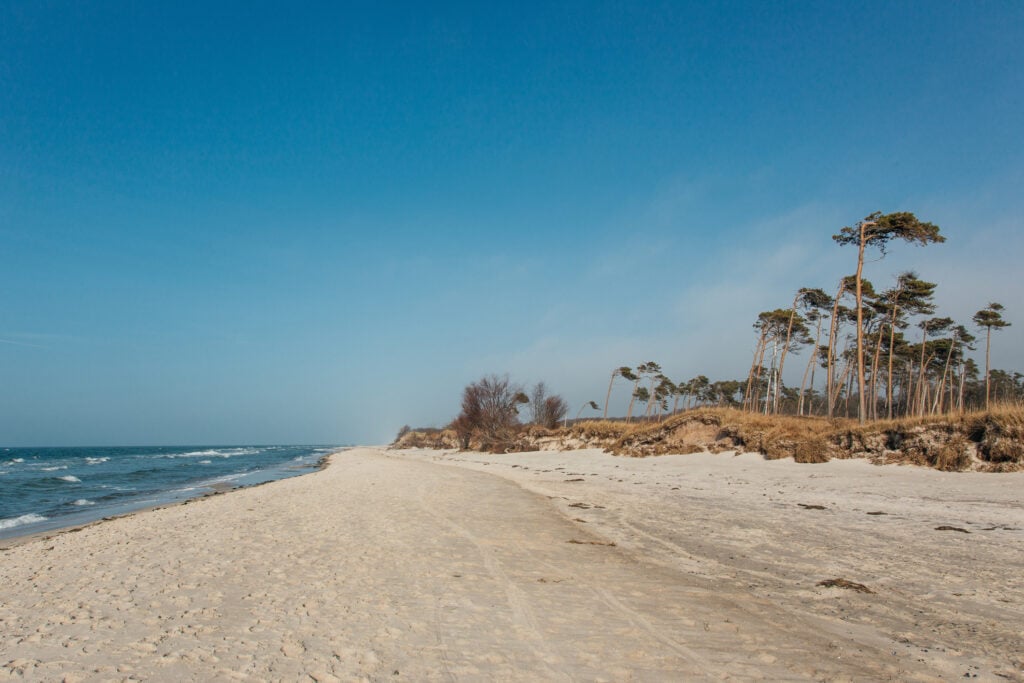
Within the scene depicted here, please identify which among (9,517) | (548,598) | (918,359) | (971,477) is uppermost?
(918,359)

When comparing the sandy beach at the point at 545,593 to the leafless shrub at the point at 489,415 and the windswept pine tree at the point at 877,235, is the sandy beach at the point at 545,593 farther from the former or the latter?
the leafless shrub at the point at 489,415

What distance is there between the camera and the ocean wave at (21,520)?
15518 millimetres

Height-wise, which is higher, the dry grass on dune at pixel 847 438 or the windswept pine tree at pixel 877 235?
the windswept pine tree at pixel 877 235

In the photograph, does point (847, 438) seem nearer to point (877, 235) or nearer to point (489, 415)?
point (877, 235)

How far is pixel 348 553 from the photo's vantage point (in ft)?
27.4

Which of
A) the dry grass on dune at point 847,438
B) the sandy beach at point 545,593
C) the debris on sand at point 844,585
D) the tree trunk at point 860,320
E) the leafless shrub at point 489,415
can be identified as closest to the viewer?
the sandy beach at point 545,593

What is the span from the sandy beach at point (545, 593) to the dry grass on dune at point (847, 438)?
1662 millimetres

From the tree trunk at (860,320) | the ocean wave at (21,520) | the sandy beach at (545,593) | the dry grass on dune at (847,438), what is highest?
the tree trunk at (860,320)

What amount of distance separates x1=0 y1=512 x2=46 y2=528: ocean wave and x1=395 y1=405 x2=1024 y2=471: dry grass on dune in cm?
2426

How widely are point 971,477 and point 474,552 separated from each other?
12.9 metres

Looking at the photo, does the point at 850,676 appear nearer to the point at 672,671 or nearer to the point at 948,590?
the point at 672,671

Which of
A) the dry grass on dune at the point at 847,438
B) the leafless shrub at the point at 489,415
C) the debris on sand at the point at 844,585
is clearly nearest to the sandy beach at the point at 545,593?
the debris on sand at the point at 844,585

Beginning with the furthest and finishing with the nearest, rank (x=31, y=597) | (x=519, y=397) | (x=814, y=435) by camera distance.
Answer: (x=519, y=397), (x=814, y=435), (x=31, y=597)

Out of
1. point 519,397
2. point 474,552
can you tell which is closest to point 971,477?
point 474,552
